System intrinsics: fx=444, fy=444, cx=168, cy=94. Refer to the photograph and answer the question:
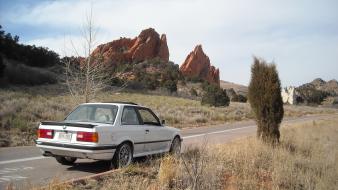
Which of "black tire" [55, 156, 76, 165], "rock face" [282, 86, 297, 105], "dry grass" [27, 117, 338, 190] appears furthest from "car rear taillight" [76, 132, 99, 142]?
"rock face" [282, 86, 297, 105]

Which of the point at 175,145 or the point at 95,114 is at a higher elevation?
the point at 95,114

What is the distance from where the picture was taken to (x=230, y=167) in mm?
10172

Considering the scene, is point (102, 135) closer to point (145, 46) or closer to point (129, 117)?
point (129, 117)

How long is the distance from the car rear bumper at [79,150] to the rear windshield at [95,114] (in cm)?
89

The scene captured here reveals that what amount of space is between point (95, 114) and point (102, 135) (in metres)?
1.34

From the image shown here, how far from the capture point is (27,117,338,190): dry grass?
771cm

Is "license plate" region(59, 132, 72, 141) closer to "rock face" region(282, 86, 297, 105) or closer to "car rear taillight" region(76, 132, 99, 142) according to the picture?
"car rear taillight" region(76, 132, 99, 142)

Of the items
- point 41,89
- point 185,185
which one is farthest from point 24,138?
point 41,89

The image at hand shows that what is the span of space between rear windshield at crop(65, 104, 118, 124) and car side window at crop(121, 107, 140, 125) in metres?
0.24

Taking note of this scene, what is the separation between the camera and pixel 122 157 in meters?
9.83

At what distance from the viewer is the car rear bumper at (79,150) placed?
9.07 meters

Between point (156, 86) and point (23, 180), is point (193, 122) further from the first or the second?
point (156, 86)

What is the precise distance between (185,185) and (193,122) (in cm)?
2277

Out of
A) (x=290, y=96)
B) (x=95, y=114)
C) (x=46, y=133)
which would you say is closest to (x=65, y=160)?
(x=46, y=133)
